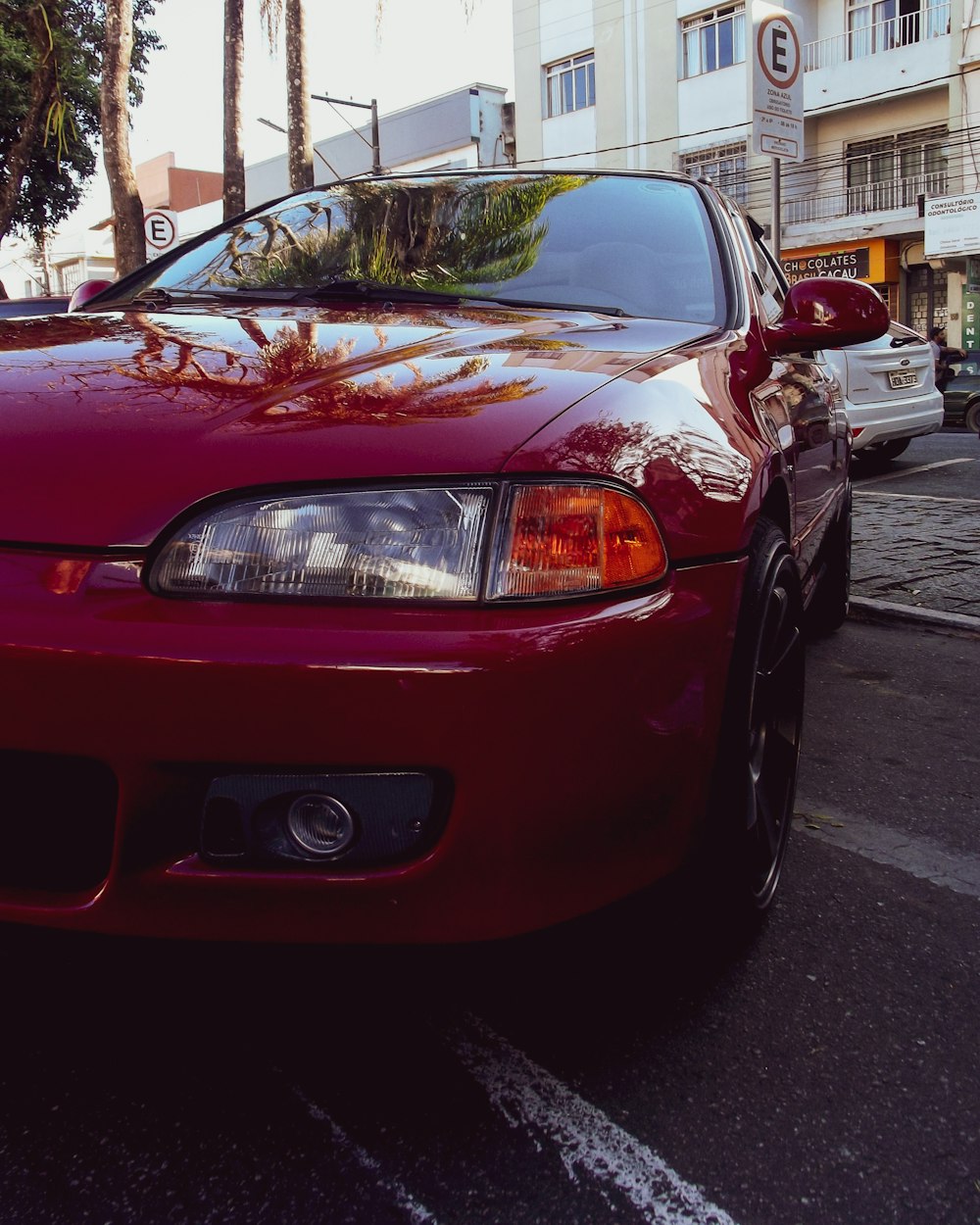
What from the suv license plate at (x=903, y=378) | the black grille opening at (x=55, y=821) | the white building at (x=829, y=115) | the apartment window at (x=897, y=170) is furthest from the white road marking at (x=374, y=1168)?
the apartment window at (x=897, y=170)

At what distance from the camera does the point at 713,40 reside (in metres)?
28.3

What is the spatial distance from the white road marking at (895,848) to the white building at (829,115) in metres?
23.5

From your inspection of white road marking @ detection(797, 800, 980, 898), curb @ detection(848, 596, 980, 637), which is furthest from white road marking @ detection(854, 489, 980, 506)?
white road marking @ detection(797, 800, 980, 898)

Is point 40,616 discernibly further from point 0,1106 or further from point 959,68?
point 959,68

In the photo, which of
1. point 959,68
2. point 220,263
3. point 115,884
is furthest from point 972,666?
point 959,68

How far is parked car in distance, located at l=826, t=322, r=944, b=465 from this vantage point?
27.8 ft

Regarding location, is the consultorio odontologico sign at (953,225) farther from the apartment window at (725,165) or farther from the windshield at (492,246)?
the windshield at (492,246)

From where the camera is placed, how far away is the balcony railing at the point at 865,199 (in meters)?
26.2

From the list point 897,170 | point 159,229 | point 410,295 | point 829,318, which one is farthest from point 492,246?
point 897,170

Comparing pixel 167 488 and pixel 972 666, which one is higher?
pixel 167 488

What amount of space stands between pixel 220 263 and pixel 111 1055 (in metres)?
2.01

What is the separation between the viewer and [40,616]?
4.47ft

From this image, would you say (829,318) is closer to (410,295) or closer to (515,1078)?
(410,295)

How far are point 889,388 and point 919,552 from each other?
3505 mm
